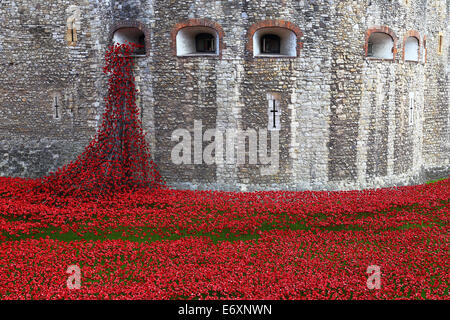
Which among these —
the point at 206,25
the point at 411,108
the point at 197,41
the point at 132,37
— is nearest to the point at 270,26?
the point at 206,25

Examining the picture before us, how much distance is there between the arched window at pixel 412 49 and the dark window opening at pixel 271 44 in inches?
161

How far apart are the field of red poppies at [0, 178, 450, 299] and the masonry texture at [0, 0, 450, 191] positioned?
1.05 m

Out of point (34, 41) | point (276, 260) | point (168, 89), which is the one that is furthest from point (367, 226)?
point (34, 41)

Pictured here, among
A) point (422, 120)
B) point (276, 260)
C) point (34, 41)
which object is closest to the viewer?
point (276, 260)

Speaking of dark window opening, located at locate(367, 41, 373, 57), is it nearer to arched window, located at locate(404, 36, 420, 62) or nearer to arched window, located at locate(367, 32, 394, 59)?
arched window, located at locate(367, 32, 394, 59)

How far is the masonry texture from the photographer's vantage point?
10023 mm

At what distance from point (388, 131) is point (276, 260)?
6.62 metres

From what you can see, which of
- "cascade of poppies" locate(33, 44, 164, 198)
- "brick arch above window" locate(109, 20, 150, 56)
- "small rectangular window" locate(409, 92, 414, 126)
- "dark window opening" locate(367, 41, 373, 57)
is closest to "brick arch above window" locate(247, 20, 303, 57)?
"brick arch above window" locate(109, 20, 150, 56)

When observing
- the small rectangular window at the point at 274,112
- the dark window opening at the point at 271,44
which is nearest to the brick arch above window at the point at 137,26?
the dark window opening at the point at 271,44

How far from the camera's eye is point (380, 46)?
445 inches

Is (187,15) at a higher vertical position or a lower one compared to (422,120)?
higher

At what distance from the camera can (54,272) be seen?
19.5 feet

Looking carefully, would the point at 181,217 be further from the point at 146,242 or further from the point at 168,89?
the point at 168,89

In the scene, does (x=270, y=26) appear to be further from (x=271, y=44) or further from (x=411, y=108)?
(x=411, y=108)
